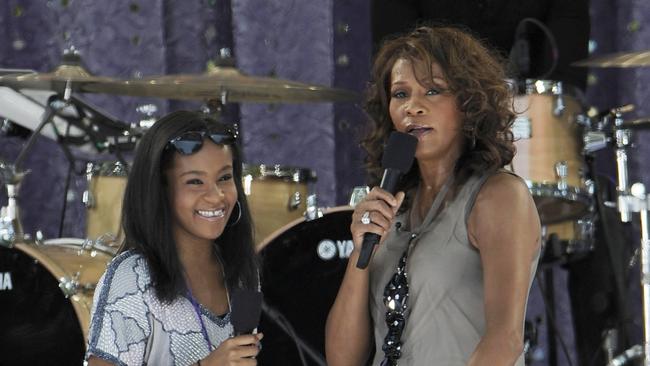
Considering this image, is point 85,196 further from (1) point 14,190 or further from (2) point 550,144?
(2) point 550,144

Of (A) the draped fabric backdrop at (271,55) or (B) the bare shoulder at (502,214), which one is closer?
(B) the bare shoulder at (502,214)

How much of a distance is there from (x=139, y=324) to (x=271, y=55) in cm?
263

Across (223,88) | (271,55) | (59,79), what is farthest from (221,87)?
(271,55)

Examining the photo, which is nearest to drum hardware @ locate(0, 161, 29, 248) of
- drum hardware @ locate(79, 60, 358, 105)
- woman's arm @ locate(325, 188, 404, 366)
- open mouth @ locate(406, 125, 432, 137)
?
drum hardware @ locate(79, 60, 358, 105)

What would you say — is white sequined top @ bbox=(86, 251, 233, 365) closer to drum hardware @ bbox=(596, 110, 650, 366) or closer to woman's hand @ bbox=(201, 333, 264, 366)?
woman's hand @ bbox=(201, 333, 264, 366)

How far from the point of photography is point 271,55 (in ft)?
15.5

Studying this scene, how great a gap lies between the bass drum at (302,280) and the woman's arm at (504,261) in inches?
53.7

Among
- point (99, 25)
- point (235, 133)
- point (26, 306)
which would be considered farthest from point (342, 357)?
point (99, 25)

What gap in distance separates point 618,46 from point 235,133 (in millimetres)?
2411

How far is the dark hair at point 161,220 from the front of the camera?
7.54 ft

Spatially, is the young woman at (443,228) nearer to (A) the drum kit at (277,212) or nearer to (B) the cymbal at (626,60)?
(A) the drum kit at (277,212)

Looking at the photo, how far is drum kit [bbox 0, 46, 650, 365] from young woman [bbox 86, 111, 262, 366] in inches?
36.9

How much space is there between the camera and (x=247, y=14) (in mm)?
4699

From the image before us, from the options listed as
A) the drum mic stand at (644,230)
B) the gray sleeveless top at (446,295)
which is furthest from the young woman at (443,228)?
the drum mic stand at (644,230)
